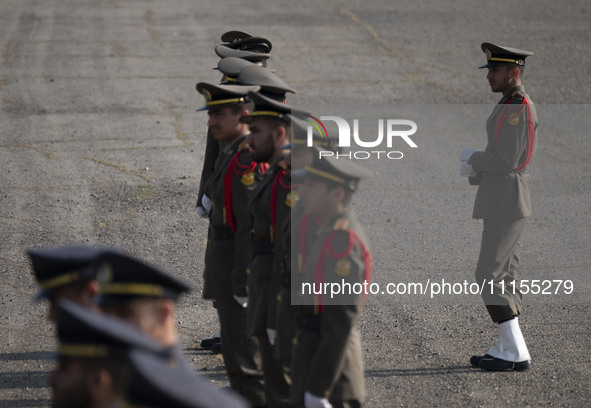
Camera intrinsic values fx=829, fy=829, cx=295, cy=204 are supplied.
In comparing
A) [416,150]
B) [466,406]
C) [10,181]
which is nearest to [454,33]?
[416,150]

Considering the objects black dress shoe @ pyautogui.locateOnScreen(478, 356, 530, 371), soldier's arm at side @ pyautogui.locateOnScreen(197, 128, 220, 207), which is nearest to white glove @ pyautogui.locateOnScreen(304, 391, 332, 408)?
black dress shoe @ pyautogui.locateOnScreen(478, 356, 530, 371)

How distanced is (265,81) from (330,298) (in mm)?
2524

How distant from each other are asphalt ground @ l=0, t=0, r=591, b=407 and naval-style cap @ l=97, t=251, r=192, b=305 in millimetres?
3148

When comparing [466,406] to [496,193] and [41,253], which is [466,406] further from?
[41,253]

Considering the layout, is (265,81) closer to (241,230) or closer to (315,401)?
(241,230)

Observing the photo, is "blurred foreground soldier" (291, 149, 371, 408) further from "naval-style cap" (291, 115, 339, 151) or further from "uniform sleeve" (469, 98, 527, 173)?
"uniform sleeve" (469, 98, 527, 173)

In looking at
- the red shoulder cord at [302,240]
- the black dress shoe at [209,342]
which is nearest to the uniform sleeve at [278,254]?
the red shoulder cord at [302,240]

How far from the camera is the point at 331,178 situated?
14.7ft

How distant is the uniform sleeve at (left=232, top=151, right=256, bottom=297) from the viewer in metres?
5.92

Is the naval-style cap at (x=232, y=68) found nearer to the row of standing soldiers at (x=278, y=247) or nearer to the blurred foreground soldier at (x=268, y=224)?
the row of standing soldiers at (x=278, y=247)

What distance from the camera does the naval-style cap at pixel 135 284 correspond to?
334 centimetres

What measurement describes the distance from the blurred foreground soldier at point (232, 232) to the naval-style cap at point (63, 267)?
7.06 feet

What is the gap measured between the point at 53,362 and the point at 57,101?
8834mm

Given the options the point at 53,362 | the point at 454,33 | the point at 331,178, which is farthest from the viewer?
the point at 454,33
